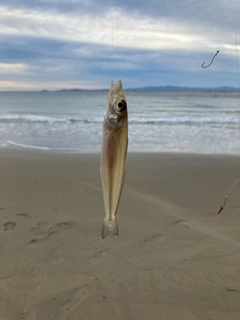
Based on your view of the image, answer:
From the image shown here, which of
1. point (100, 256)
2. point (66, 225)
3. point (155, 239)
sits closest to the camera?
point (100, 256)

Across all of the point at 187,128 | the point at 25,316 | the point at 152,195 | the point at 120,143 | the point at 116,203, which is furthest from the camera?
the point at 187,128

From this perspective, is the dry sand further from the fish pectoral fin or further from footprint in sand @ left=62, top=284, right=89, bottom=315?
the fish pectoral fin

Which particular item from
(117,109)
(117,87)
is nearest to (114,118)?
(117,109)

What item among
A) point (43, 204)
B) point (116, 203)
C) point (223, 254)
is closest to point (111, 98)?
point (116, 203)

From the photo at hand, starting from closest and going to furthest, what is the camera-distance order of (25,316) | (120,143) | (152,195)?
(120,143)
(25,316)
(152,195)

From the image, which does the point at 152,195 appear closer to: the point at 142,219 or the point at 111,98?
the point at 142,219

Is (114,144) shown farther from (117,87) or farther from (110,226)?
(110,226)
